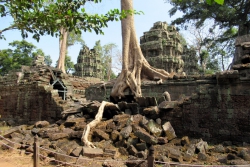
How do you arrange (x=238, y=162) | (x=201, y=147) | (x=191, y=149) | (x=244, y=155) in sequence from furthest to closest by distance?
(x=201, y=147), (x=191, y=149), (x=244, y=155), (x=238, y=162)

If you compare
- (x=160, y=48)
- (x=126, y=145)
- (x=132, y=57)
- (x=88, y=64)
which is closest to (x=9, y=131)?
(x=126, y=145)

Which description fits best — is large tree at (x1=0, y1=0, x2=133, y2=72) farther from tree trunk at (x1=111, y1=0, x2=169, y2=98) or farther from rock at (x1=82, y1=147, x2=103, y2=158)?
tree trunk at (x1=111, y1=0, x2=169, y2=98)

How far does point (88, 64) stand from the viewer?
30.2 meters

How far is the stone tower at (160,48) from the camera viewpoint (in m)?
17.6

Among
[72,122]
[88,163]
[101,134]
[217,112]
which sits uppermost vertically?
[217,112]

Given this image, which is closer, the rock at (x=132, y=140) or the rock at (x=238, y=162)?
the rock at (x=238, y=162)

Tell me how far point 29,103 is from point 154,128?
7.74 metres

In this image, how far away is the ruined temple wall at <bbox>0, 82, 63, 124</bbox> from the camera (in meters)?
9.74

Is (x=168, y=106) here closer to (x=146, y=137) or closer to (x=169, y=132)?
(x=169, y=132)

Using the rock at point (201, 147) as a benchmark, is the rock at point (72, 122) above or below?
above

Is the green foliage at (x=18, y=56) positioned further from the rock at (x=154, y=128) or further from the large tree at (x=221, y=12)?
the rock at (x=154, y=128)

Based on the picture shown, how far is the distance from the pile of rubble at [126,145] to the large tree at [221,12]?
14001 mm

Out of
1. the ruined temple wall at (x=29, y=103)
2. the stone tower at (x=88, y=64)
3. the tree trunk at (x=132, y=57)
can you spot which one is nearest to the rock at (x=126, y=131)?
the tree trunk at (x=132, y=57)

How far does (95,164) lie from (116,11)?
2994 millimetres
